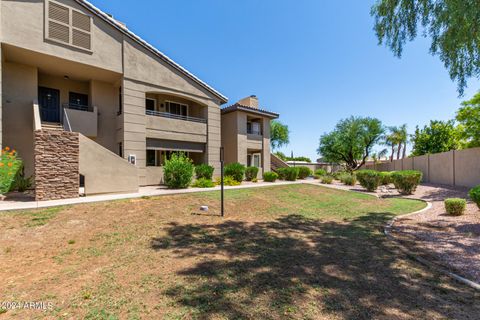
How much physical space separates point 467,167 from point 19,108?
28279 millimetres

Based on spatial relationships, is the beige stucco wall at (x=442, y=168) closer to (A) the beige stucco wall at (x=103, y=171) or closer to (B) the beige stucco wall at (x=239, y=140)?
(B) the beige stucco wall at (x=239, y=140)

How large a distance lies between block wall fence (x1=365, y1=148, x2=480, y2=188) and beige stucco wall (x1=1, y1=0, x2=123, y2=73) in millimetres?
23808

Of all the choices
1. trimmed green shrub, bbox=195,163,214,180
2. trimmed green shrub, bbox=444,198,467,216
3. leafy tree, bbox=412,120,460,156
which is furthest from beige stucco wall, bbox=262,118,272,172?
leafy tree, bbox=412,120,460,156

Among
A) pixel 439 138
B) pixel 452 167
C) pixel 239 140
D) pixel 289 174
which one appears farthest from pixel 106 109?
pixel 439 138

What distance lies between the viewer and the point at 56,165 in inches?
368

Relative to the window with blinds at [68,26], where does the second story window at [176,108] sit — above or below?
below

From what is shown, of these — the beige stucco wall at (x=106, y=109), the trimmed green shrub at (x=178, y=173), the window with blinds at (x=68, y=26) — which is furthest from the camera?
the beige stucco wall at (x=106, y=109)

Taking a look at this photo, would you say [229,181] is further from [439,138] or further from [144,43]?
[439,138]

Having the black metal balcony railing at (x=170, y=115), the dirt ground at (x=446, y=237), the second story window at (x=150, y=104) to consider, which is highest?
the second story window at (x=150, y=104)

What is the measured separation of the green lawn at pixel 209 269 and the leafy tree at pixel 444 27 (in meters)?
Answer: 6.04

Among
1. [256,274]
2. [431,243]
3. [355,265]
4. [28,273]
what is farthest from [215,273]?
[431,243]

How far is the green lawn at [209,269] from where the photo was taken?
3.14 m

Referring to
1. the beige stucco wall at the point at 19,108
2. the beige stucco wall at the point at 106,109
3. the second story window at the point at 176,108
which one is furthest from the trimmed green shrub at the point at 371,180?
the beige stucco wall at the point at 19,108

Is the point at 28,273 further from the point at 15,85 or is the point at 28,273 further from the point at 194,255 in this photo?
the point at 15,85
